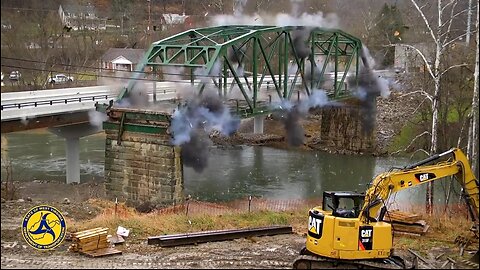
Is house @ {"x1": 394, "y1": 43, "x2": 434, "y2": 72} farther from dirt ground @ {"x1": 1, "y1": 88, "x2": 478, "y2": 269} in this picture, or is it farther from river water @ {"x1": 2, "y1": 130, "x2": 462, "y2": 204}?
dirt ground @ {"x1": 1, "y1": 88, "x2": 478, "y2": 269}

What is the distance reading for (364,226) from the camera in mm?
15617

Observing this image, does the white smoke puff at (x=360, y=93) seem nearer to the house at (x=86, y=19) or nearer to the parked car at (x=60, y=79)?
the house at (x=86, y=19)

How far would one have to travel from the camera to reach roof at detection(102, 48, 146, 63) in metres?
39.8

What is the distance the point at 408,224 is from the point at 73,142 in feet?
71.7

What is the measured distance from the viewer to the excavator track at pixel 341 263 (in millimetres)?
15695

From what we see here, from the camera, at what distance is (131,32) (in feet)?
158

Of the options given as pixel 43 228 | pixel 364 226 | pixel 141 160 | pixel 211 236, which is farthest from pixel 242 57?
pixel 43 228

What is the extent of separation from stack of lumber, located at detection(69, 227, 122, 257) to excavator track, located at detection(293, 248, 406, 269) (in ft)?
18.0

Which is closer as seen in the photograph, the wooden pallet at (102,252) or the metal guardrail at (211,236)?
the wooden pallet at (102,252)

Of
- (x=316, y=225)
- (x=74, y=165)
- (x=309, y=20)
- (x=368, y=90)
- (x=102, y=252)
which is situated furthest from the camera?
(x=368, y=90)

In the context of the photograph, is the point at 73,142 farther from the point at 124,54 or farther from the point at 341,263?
the point at 341,263

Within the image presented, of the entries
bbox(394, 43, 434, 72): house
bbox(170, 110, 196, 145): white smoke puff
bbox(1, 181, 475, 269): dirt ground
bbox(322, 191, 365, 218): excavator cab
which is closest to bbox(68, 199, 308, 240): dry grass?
bbox(1, 181, 475, 269): dirt ground

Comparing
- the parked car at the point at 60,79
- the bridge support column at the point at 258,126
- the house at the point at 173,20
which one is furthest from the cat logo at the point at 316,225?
the bridge support column at the point at 258,126

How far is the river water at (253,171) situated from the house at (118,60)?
5.16 meters
